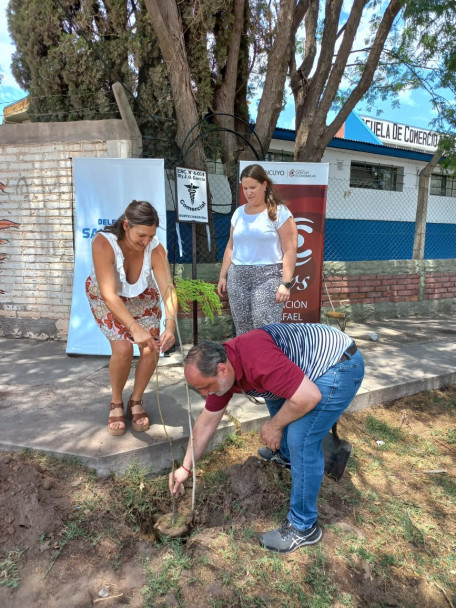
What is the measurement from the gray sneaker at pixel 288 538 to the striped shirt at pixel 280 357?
27.2 inches

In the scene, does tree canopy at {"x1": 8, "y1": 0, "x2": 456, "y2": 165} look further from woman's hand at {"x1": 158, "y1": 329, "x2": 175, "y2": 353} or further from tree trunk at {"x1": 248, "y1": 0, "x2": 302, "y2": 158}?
woman's hand at {"x1": 158, "y1": 329, "x2": 175, "y2": 353}

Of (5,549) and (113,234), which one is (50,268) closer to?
(113,234)

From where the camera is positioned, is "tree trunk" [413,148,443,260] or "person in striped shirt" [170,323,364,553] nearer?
"person in striped shirt" [170,323,364,553]

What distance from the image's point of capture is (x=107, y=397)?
3.64m

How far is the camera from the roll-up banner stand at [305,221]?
5285 mm

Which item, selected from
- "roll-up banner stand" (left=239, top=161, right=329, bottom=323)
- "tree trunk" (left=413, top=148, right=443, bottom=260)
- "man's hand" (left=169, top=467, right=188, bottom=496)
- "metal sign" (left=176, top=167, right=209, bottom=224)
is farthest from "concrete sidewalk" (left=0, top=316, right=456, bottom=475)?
"tree trunk" (left=413, top=148, right=443, bottom=260)

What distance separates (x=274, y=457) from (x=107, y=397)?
4.78 ft

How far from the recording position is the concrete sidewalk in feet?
9.25

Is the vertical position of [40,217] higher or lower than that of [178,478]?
higher

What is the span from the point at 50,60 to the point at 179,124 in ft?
6.00

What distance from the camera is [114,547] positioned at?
7.41 feet

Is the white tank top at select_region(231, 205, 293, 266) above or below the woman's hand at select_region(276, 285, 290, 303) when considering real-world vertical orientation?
above

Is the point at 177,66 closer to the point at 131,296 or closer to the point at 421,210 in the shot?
the point at 131,296

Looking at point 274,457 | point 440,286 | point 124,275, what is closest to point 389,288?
point 440,286
